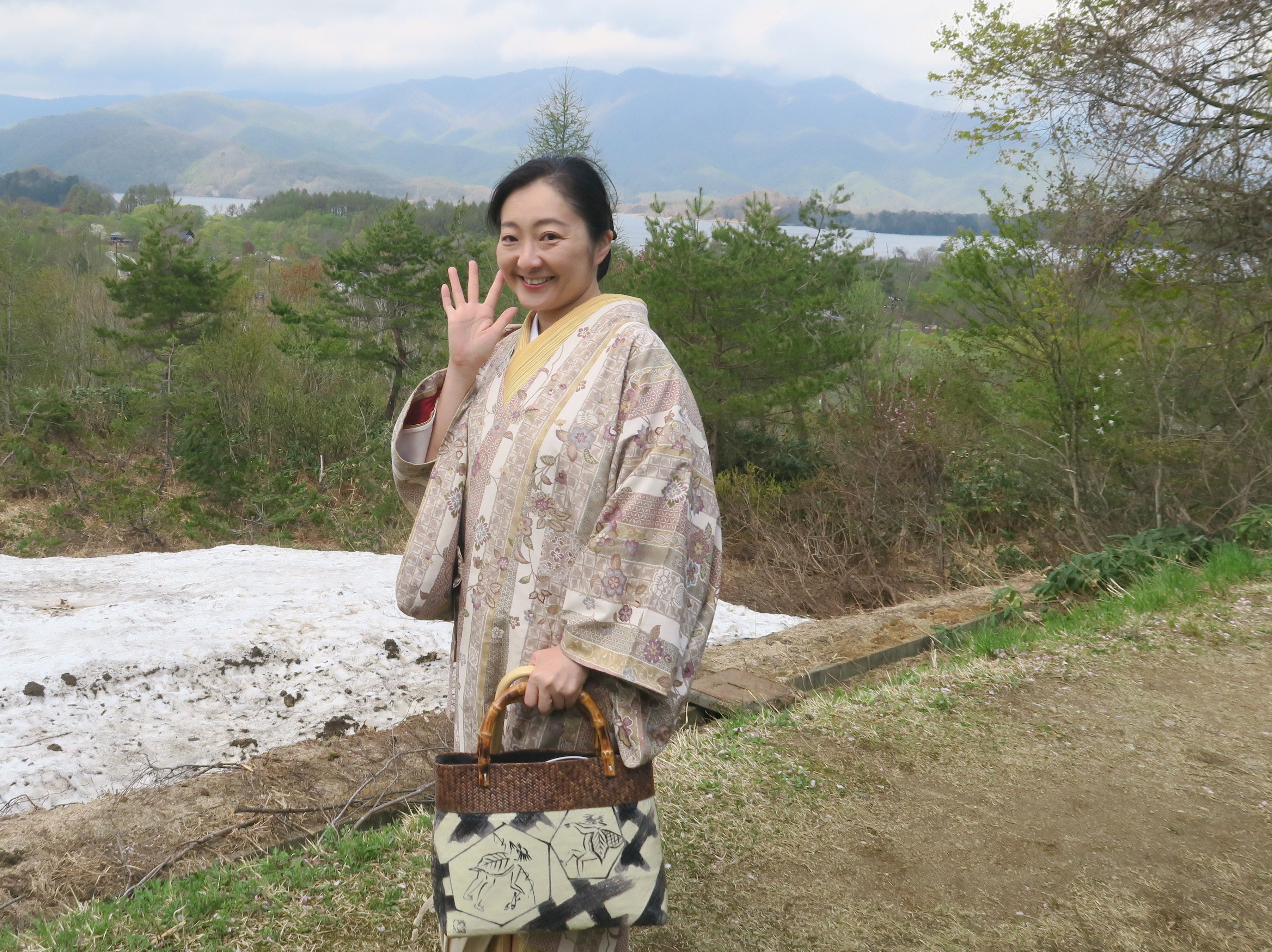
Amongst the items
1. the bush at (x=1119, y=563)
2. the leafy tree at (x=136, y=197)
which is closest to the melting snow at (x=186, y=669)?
the bush at (x=1119, y=563)

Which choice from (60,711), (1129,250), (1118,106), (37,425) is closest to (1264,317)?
(1129,250)

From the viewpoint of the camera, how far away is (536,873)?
1.46m

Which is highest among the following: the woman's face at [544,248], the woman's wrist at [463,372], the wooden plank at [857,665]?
the woman's face at [544,248]

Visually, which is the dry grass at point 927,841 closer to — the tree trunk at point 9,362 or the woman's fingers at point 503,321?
the woman's fingers at point 503,321

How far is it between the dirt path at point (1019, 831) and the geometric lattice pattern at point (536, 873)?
0.86m

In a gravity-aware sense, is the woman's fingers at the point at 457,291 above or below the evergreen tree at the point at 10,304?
above

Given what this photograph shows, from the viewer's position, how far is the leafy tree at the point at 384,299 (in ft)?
56.8

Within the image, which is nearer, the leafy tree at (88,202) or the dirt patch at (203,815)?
the dirt patch at (203,815)

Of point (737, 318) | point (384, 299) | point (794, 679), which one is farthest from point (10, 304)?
point (794, 679)

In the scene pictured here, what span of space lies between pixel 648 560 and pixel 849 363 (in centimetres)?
1339

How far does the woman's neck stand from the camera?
5.82ft

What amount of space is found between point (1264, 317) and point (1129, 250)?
1056 millimetres

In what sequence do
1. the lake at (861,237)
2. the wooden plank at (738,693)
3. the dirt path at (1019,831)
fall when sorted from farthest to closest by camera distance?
the lake at (861,237) → the wooden plank at (738,693) → the dirt path at (1019,831)

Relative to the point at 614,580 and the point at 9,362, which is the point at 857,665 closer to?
the point at 614,580
